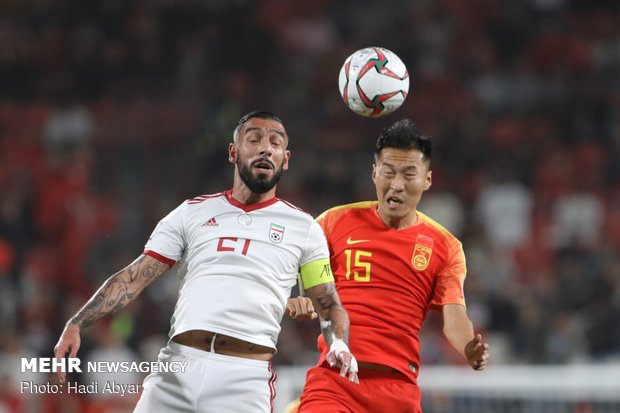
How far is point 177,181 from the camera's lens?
13.2 m

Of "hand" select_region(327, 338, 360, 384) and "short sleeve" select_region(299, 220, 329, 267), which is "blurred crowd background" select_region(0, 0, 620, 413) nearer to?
"short sleeve" select_region(299, 220, 329, 267)

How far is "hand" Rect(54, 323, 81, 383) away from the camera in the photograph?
4983 millimetres

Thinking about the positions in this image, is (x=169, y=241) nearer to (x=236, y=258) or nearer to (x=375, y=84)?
(x=236, y=258)

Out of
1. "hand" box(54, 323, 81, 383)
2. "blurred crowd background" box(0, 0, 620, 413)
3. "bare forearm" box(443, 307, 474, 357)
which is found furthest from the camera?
"blurred crowd background" box(0, 0, 620, 413)

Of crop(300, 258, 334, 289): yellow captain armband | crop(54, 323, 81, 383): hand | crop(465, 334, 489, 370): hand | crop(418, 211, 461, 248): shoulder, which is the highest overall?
crop(418, 211, 461, 248): shoulder

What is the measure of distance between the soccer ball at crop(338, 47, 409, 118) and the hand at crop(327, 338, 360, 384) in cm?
158

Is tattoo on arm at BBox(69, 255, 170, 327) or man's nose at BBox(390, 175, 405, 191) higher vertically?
man's nose at BBox(390, 175, 405, 191)

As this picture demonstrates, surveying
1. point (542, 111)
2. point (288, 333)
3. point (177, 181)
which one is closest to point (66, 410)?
point (288, 333)

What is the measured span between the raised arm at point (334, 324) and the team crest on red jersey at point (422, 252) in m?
0.62

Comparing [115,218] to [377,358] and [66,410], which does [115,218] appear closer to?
[66,410]

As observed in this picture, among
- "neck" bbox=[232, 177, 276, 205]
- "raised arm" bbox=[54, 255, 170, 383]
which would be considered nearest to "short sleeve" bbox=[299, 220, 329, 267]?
"neck" bbox=[232, 177, 276, 205]

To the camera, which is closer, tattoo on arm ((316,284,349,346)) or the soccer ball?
tattoo on arm ((316,284,349,346))

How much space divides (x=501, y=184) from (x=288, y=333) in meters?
3.17

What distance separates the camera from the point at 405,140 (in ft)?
19.6
